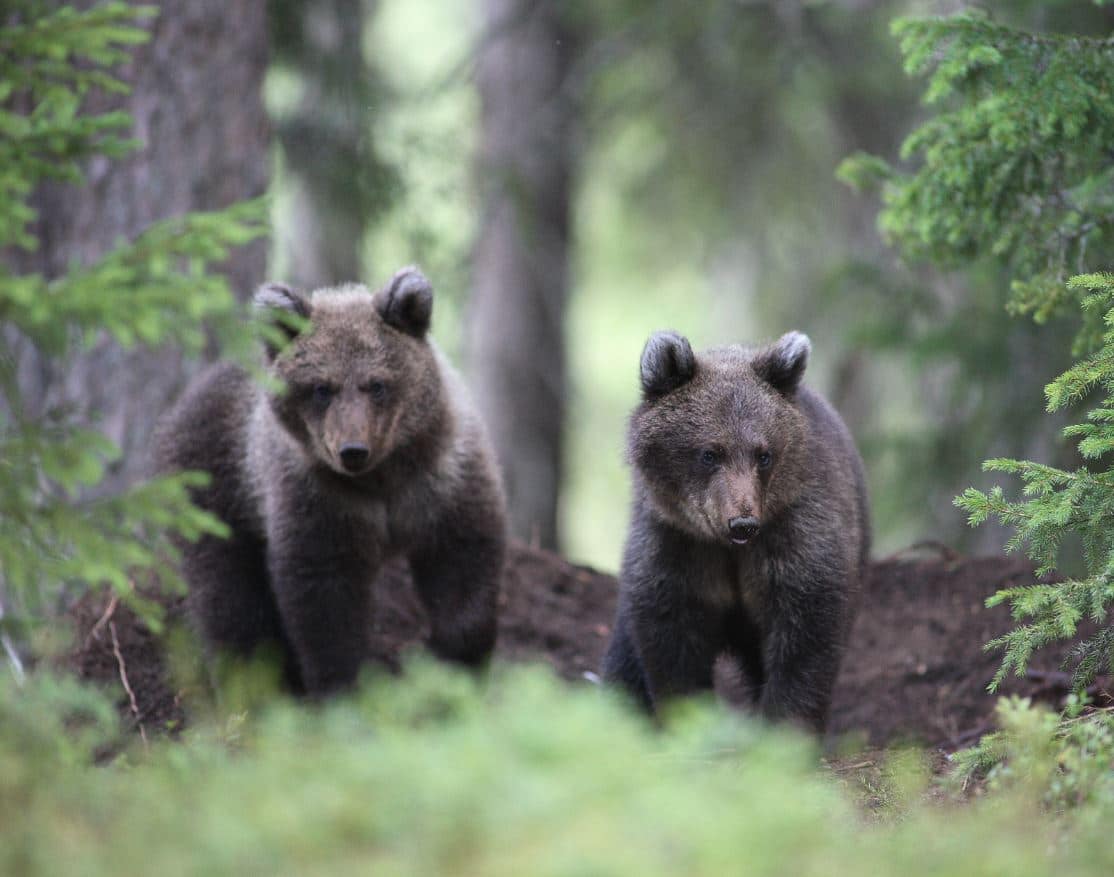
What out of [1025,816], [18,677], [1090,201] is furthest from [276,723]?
[1090,201]

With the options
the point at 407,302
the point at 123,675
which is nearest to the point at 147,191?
the point at 407,302

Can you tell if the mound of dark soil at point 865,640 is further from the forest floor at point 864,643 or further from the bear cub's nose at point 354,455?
the bear cub's nose at point 354,455

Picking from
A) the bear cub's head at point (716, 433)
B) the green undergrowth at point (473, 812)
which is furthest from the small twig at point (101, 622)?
the green undergrowth at point (473, 812)

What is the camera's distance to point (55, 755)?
345cm

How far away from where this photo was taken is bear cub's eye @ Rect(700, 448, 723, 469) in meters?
6.07

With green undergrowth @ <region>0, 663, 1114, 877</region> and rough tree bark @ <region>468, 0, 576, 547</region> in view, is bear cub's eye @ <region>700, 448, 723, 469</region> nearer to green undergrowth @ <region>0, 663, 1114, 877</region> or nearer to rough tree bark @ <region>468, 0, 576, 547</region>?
green undergrowth @ <region>0, 663, 1114, 877</region>

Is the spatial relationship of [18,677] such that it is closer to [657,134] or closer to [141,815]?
[141,815]

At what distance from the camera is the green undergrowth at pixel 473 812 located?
105 inches

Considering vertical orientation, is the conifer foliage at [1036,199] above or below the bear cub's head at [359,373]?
above

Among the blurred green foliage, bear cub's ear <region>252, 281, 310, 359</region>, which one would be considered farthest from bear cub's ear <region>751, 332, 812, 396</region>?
bear cub's ear <region>252, 281, 310, 359</region>

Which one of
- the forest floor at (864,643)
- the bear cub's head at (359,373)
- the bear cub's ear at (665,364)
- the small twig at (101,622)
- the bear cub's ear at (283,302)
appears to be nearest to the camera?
the bear cub's ear at (665,364)

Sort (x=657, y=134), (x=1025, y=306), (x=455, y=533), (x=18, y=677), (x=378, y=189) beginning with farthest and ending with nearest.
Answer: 1. (x=657, y=134)
2. (x=378, y=189)
3. (x=455, y=533)
4. (x=1025, y=306)
5. (x=18, y=677)

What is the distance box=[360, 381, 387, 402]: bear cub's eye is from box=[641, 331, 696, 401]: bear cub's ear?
4.95 feet

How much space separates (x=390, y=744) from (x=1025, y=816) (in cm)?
173
